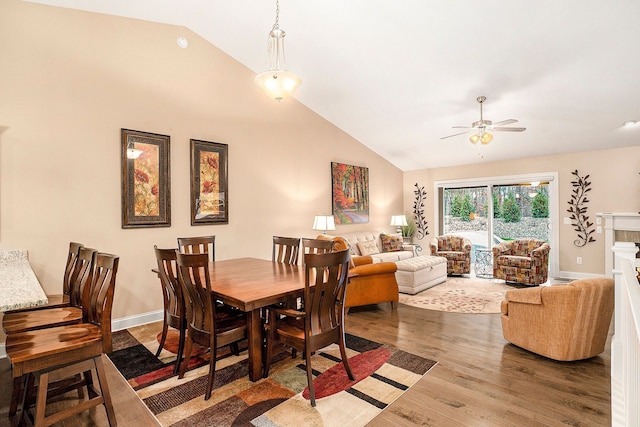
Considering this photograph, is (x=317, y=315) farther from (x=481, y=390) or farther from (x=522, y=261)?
(x=522, y=261)

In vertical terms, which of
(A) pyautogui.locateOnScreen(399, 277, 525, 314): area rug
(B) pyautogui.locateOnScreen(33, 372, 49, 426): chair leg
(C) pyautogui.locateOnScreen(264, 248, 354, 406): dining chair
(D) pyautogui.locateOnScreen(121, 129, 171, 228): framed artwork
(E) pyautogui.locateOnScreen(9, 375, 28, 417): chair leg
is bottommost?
(A) pyautogui.locateOnScreen(399, 277, 525, 314): area rug

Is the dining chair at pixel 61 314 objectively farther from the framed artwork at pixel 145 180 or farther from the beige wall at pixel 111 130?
the framed artwork at pixel 145 180

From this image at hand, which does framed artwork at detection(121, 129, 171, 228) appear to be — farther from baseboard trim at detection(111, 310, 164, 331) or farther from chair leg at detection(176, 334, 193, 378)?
chair leg at detection(176, 334, 193, 378)

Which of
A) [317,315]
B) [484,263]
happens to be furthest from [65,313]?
[484,263]

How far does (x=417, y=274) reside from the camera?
17.0ft

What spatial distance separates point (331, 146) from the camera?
21.0ft

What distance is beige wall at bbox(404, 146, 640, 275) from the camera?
5648mm

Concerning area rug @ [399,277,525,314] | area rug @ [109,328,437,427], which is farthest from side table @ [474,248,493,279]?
area rug @ [109,328,437,427]

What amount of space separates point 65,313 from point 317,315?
5.88ft

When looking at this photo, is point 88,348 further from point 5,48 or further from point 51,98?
point 5,48

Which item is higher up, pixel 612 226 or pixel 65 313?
pixel 612 226

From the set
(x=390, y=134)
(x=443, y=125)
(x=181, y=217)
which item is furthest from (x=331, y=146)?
(x=181, y=217)

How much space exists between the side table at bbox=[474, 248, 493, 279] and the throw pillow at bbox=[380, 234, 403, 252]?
1651 mm

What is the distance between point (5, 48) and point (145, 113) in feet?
4.16
